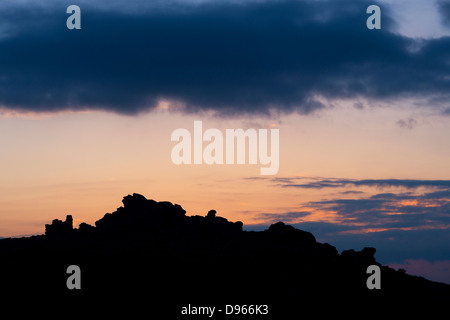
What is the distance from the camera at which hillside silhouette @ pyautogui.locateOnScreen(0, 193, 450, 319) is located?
224 feet

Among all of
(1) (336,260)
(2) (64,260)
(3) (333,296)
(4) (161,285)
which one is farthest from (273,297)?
(2) (64,260)

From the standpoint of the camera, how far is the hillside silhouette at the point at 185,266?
224ft

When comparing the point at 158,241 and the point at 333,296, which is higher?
the point at 158,241

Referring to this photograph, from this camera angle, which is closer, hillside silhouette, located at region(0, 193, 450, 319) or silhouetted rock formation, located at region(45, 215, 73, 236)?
hillside silhouette, located at region(0, 193, 450, 319)

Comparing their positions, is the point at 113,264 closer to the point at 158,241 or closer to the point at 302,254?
the point at 158,241

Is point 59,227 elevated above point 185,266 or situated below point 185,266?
above

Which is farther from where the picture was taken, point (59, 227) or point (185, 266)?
point (59, 227)

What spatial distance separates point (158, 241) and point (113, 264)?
10272 millimetres

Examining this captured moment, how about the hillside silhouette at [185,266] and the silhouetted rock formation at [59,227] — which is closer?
the hillside silhouette at [185,266]

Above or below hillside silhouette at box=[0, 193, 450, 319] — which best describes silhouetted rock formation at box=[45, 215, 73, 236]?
above

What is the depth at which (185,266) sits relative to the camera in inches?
2916

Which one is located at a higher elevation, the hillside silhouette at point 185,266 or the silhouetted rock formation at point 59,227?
the silhouetted rock formation at point 59,227
